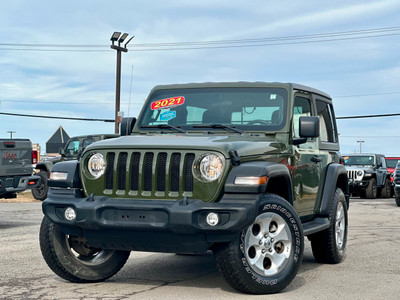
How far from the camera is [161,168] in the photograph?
5.53 m

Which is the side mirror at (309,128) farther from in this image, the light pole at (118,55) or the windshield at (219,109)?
the light pole at (118,55)

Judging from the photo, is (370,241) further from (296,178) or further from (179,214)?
(179,214)

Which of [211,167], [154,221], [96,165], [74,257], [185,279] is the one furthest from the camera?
[185,279]

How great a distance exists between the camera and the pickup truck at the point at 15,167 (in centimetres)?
1274

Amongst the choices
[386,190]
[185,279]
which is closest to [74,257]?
[185,279]

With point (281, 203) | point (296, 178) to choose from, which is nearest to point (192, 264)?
point (296, 178)

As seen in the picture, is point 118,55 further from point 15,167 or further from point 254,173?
point 254,173

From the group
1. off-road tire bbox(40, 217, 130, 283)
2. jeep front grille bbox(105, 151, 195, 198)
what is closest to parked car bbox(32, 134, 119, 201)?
off-road tire bbox(40, 217, 130, 283)

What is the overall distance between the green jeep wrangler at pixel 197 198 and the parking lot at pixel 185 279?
28 cm

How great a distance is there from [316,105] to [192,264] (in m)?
2.36

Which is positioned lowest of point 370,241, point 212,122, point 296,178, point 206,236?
point 370,241

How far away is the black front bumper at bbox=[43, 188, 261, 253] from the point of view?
520 cm

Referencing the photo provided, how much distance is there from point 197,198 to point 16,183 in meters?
8.39

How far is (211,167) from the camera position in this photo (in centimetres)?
544
